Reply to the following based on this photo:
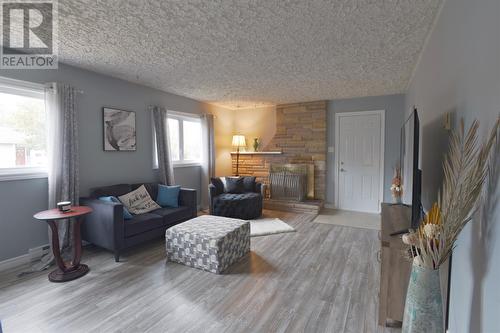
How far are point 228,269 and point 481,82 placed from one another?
8.35 feet

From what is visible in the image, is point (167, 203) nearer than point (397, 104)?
Yes

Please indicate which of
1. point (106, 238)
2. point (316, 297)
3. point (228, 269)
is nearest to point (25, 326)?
point (106, 238)

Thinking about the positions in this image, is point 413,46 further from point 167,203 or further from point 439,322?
point 167,203

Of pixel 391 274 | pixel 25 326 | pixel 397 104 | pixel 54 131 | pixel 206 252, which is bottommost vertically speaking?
pixel 25 326

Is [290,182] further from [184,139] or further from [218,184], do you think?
[184,139]

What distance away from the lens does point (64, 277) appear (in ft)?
8.16

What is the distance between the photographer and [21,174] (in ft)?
9.06

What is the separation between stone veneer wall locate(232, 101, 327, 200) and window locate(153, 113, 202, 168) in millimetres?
1538

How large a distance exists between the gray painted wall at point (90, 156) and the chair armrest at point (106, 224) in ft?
1.76

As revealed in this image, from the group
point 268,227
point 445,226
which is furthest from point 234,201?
point 445,226

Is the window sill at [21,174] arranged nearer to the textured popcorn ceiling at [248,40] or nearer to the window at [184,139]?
the textured popcorn ceiling at [248,40]

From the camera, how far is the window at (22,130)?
268 centimetres

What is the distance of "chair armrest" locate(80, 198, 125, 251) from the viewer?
280 centimetres

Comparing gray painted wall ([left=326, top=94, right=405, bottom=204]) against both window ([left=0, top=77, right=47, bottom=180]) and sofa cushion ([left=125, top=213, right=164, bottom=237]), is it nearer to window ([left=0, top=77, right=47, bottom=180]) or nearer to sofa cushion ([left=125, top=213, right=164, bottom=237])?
sofa cushion ([left=125, top=213, right=164, bottom=237])
